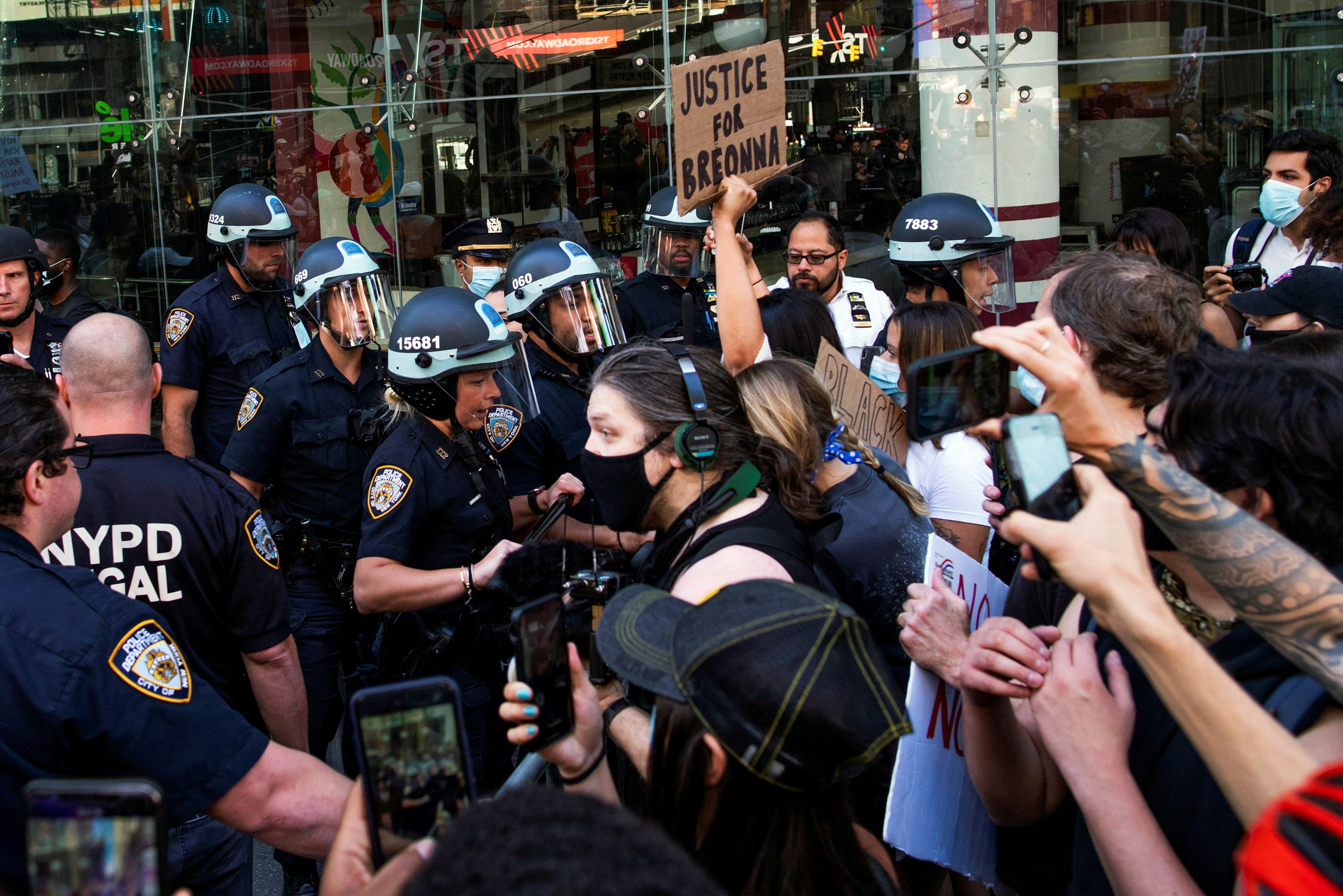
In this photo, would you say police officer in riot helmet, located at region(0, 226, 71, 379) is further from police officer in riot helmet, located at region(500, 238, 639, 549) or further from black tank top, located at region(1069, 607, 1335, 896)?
black tank top, located at region(1069, 607, 1335, 896)

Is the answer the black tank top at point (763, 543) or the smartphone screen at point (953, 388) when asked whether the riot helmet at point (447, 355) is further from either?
the smartphone screen at point (953, 388)

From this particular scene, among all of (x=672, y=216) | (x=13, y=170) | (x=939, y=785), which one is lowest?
(x=939, y=785)

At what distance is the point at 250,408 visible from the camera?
13.9ft

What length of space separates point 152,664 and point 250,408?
2.36m

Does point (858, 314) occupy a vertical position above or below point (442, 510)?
above

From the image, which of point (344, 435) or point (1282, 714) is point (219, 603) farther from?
point (1282, 714)

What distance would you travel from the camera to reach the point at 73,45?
9906 millimetres

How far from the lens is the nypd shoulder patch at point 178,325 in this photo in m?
5.12

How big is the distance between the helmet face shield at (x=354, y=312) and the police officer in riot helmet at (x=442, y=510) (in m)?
0.75

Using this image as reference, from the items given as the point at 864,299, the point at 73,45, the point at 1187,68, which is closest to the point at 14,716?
the point at 864,299

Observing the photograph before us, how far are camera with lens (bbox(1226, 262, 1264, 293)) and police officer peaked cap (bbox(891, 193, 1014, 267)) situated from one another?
37.3 inches

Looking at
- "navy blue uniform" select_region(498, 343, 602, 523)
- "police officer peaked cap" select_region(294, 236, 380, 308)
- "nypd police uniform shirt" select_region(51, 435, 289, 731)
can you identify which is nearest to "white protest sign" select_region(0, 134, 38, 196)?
"police officer peaked cap" select_region(294, 236, 380, 308)

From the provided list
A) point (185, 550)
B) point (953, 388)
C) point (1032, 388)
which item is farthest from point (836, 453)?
point (185, 550)

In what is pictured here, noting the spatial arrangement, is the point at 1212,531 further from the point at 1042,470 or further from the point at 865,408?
the point at 865,408
